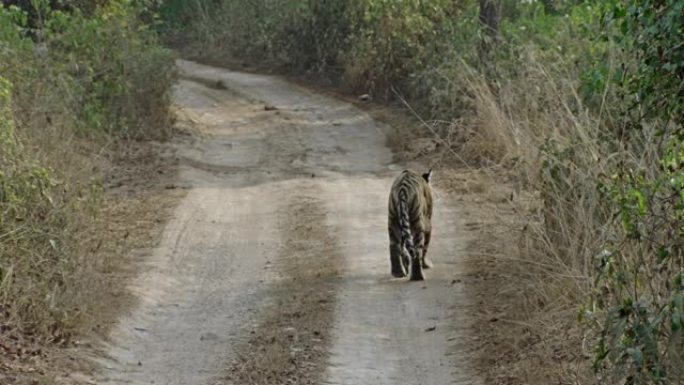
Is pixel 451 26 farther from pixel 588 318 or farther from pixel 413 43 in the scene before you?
pixel 588 318

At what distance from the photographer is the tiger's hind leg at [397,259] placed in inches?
495

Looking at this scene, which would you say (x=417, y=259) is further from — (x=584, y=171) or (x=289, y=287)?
(x=584, y=171)

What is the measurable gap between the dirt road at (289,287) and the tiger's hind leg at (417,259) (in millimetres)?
→ 110

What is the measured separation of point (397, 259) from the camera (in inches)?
499

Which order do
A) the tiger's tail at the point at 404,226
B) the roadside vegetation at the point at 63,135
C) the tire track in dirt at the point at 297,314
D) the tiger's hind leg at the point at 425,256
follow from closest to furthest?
the tire track in dirt at the point at 297,314, the roadside vegetation at the point at 63,135, the tiger's tail at the point at 404,226, the tiger's hind leg at the point at 425,256

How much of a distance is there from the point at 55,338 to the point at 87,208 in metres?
2.14

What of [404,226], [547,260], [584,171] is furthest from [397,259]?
[584,171]

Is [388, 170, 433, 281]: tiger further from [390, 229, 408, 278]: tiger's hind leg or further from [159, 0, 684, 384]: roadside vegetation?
[159, 0, 684, 384]: roadside vegetation

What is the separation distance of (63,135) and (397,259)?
4.44 meters

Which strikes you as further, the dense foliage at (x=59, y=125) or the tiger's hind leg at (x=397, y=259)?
the tiger's hind leg at (x=397, y=259)

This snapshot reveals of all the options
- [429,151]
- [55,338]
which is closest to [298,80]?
[429,151]

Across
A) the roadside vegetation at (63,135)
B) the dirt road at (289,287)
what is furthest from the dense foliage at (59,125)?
the dirt road at (289,287)

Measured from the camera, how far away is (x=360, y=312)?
11602mm

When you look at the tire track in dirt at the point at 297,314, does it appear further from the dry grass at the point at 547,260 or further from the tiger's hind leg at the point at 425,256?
the dry grass at the point at 547,260
